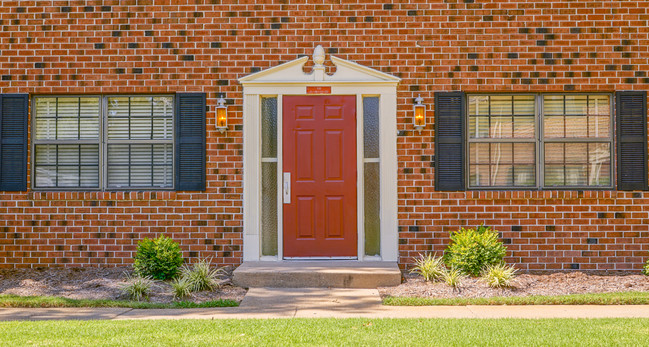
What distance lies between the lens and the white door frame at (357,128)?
8703 mm

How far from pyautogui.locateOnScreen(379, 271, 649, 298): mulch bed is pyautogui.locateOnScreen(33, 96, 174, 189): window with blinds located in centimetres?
364

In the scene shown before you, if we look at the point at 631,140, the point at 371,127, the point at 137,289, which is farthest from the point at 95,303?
the point at 631,140

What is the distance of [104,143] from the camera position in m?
8.94

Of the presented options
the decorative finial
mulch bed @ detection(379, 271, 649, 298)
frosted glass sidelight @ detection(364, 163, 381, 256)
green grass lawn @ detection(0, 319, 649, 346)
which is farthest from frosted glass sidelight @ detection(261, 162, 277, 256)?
green grass lawn @ detection(0, 319, 649, 346)

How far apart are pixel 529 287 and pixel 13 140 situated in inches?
275

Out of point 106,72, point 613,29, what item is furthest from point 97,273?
point 613,29

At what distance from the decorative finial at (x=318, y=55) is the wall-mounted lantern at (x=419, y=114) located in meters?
1.38

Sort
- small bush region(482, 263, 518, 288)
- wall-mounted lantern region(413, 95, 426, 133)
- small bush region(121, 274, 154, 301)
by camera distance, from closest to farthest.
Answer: small bush region(121, 274, 154, 301)
small bush region(482, 263, 518, 288)
wall-mounted lantern region(413, 95, 426, 133)

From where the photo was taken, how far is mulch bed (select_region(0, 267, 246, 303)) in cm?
726

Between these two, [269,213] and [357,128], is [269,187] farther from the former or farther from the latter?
[357,128]

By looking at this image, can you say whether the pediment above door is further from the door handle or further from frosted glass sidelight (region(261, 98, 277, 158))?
the door handle

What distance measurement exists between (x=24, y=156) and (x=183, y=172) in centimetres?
219

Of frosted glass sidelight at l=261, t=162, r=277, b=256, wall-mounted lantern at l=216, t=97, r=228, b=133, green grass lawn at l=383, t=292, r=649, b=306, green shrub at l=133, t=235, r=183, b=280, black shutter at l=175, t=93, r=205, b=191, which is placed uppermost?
wall-mounted lantern at l=216, t=97, r=228, b=133

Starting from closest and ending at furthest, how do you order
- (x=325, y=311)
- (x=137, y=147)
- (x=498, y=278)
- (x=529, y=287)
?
1. (x=325, y=311)
2. (x=498, y=278)
3. (x=529, y=287)
4. (x=137, y=147)
